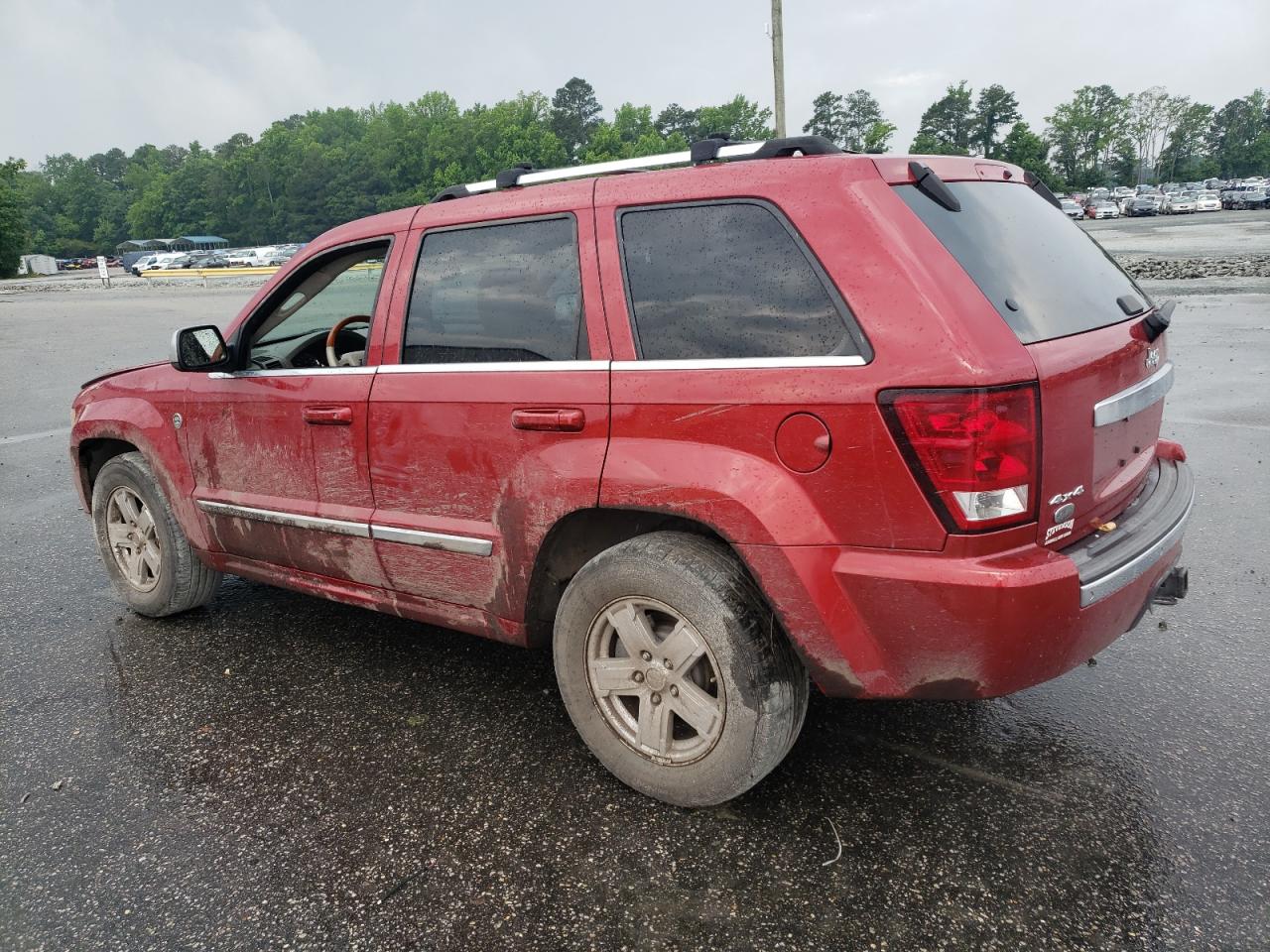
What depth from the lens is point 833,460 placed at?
2318mm

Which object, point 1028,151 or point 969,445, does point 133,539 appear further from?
point 1028,151

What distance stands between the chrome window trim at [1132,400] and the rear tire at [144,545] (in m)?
3.78

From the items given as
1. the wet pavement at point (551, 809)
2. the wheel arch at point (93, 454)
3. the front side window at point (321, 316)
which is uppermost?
the front side window at point (321, 316)

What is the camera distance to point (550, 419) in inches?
110

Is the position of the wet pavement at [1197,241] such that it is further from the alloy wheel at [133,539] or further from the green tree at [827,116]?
the green tree at [827,116]

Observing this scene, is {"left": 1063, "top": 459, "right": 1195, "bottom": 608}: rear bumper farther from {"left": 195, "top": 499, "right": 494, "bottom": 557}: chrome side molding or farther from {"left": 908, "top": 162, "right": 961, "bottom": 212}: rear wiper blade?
{"left": 195, "top": 499, "right": 494, "bottom": 557}: chrome side molding

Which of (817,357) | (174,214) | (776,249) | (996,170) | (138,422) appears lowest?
(138,422)

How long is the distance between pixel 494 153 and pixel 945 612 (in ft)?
443

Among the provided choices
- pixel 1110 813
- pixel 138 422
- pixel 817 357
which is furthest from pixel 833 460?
pixel 138 422

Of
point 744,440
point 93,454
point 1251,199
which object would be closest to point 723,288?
point 744,440

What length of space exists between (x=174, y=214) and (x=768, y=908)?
5856 inches

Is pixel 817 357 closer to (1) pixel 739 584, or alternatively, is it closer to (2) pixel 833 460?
A: (2) pixel 833 460

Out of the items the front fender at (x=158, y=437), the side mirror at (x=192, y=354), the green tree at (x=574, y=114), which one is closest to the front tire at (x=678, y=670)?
the side mirror at (x=192, y=354)

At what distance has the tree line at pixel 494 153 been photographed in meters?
122
